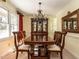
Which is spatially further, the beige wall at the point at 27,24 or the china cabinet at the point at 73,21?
the beige wall at the point at 27,24

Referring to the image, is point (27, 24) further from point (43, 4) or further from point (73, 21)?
point (73, 21)

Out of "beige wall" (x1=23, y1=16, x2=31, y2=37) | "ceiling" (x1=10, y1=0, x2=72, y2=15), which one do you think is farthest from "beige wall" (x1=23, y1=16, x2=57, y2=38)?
"ceiling" (x1=10, y1=0, x2=72, y2=15)

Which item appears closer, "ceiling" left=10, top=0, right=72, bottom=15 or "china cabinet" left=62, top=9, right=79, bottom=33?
"china cabinet" left=62, top=9, right=79, bottom=33

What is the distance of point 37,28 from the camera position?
9.71 m

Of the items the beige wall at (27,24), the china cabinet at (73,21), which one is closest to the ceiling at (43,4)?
the china cabinet at (73,21)

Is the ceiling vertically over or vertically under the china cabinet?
over

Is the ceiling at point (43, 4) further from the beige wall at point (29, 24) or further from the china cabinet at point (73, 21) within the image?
the beige wall at point (29, 24)

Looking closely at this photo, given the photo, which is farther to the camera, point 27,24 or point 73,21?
point 27,24

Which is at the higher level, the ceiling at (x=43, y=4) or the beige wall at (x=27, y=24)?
the ceiling at (x=43, y=4)

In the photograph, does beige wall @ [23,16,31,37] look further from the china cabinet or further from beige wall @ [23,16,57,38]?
the china cabinet

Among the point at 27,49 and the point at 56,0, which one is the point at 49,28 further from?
the point at 27,49

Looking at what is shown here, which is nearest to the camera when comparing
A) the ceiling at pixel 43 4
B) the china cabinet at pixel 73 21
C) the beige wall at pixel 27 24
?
the china cabinet at pixel 73 21

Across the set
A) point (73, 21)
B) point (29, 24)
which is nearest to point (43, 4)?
point (73, 21)

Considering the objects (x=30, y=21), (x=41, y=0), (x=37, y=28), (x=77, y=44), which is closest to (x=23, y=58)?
(x=77, y=44)
